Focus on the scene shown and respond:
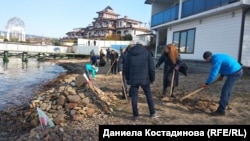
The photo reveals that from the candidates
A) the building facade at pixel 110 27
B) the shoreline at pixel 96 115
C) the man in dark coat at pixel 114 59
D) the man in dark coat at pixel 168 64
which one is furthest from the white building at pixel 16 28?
the man in dark coat at pixel 168 64

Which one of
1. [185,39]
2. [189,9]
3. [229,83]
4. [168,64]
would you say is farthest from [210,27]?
[229,83]

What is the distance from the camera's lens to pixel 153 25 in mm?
29125

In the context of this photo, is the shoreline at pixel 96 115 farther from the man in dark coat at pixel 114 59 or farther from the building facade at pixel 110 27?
the building facade at pixel 110 27

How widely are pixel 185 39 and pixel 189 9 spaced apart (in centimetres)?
260

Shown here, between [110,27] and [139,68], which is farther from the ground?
[110,27]

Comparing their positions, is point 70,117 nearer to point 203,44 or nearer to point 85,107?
point 85,107

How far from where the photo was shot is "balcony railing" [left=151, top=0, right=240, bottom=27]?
17.3 m

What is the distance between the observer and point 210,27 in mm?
18578

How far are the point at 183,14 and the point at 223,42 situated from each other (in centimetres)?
551

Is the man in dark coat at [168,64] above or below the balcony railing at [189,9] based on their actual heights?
below

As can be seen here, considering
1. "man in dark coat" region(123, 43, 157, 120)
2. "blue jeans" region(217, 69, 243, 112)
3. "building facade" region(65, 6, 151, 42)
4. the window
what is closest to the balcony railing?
the window

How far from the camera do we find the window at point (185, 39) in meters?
21.1

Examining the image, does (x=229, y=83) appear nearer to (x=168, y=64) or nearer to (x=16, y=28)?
(x=168, y=64)

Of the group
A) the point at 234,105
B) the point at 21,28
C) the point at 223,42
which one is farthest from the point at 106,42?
the point at 21,28
